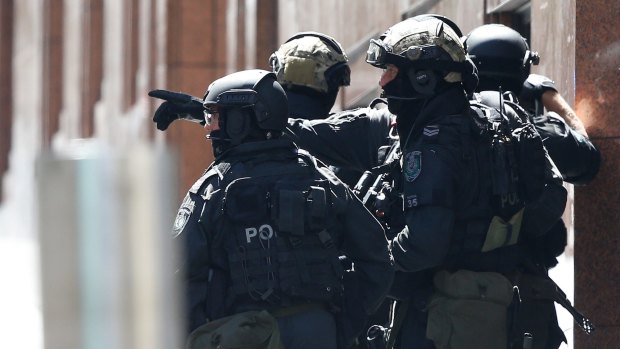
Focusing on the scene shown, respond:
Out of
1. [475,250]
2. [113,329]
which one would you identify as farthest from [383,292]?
[113,329]

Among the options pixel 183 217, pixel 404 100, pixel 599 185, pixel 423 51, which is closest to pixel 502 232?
pixel 404 100

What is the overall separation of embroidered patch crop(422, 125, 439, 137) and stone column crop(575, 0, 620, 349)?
141 centimetres

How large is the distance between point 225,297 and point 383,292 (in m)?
0.53

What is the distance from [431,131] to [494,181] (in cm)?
27

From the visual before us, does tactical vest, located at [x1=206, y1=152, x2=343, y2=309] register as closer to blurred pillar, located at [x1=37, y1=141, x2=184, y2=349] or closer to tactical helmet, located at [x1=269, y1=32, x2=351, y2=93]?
tactical helmet, located at [x1=269, y1=32, x2=351, y2=93]

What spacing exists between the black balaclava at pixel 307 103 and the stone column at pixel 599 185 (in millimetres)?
1110

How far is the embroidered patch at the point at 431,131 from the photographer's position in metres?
4.18

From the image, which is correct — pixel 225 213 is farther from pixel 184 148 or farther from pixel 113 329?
pixel 184 148

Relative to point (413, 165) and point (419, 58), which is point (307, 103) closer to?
point (419, 58)

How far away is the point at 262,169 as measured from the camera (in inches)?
155

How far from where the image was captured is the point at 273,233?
3.88m

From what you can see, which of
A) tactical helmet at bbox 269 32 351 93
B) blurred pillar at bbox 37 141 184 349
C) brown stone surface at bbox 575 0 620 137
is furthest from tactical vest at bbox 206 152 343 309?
blurred pillar at bbox 37 141 184 349

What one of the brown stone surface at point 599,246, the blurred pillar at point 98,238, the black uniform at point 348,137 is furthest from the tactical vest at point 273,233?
the blurred pillar at point 98,238

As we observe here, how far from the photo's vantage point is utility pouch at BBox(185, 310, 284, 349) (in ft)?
12.3
